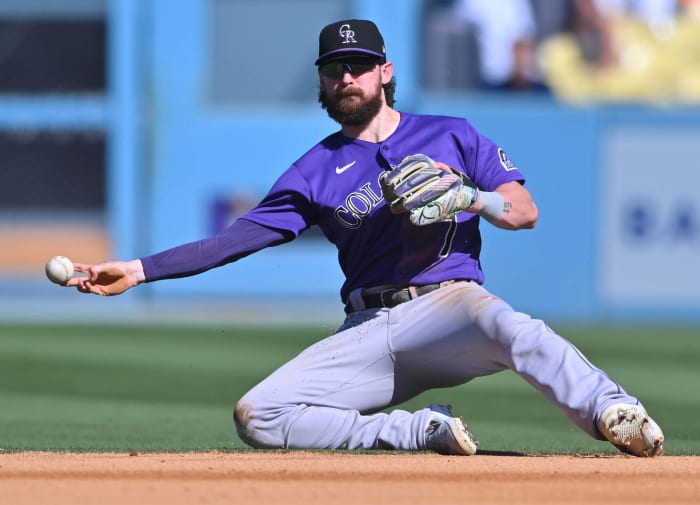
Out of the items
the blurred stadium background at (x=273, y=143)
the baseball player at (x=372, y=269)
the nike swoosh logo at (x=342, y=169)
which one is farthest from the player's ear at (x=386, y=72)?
the blurred stadium background at (x=273, y=143)

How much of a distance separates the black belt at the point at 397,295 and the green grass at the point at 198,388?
77 centimetres

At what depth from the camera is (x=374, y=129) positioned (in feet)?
20.2

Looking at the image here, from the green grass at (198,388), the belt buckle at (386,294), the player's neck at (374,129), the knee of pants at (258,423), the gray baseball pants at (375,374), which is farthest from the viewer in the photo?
the green grass at (198,388)

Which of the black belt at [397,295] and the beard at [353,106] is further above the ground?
the beard at [353,106]

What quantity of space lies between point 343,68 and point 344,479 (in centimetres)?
176

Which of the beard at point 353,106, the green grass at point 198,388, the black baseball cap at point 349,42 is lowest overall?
the green grass at point 198,388

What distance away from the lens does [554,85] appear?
1448 centimetres

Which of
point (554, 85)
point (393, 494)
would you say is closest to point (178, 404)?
point (393, 494)

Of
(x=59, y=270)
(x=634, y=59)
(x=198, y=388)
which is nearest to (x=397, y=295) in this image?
(x=59, y=270)

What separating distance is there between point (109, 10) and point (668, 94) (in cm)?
557

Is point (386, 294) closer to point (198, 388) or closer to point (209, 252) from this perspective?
point (209, 252)

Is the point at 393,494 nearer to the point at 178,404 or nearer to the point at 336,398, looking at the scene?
the point at 336,398

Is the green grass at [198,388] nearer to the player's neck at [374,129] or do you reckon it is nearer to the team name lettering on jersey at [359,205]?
the team name lettering on jersey at [359,205]

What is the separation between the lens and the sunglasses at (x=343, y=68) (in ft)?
19.9
